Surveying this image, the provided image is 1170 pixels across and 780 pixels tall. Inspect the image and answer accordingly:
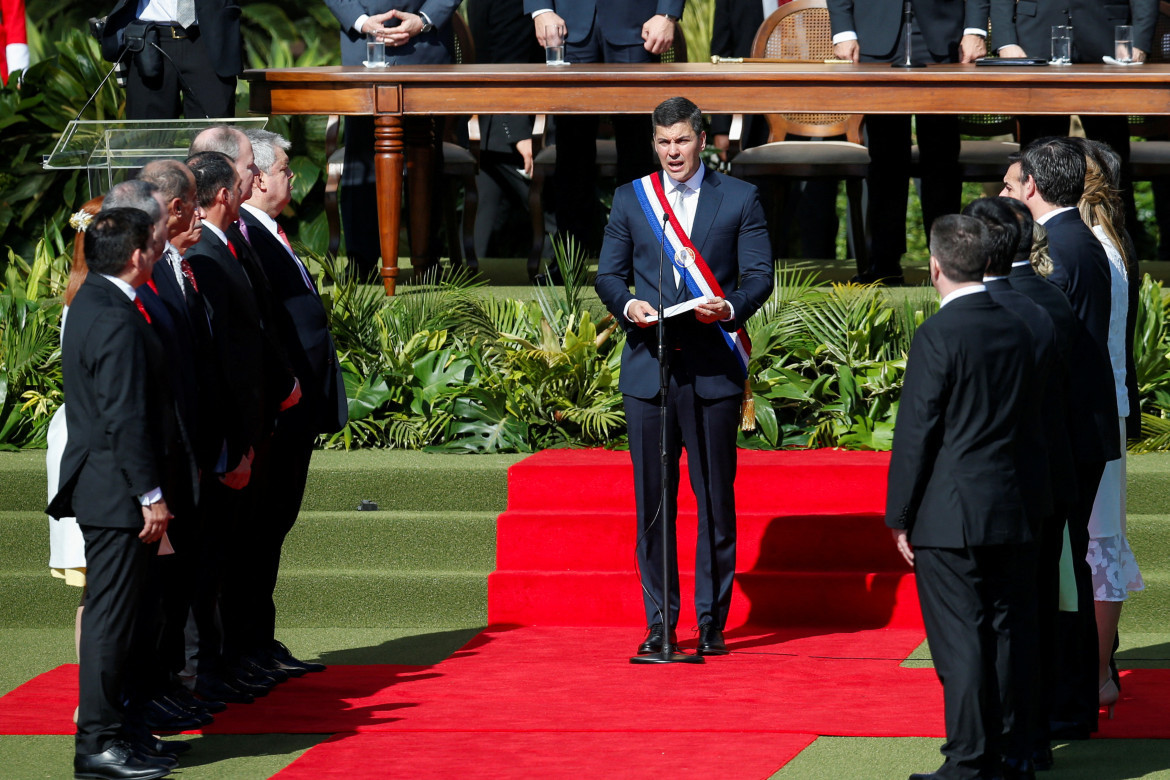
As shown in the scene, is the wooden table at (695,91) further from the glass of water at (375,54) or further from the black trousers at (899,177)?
the black trousers at (899,177)

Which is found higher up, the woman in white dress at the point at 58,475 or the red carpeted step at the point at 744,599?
the woman in white dress at the point at 58,475

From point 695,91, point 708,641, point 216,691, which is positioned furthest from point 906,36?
point 216,691

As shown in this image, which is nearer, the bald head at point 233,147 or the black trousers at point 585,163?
the bald head at point 233,147

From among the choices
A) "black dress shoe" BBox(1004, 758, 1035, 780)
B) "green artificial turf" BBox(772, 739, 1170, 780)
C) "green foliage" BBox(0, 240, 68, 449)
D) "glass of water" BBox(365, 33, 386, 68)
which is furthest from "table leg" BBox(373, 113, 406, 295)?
"black dress shoe" BBox(1004, 758, 1035, 780)

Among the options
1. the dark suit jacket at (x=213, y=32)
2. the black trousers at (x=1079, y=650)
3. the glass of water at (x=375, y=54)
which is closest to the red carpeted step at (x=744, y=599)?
the black trousers at (x=1079, y=650)

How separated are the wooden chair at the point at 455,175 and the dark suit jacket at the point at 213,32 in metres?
0.99

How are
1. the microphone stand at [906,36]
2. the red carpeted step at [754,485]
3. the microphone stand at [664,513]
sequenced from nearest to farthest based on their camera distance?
1. the microphone stand at [664,513]
2. the red carpeted step at [754,485]
3. the microphone stand at [906,36]

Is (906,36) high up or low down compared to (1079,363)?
up

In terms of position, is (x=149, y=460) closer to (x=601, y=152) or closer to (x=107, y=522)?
(x=107, y=522)

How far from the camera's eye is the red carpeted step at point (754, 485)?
6.89 meters

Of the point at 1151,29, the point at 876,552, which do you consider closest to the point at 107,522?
the point at 876,552

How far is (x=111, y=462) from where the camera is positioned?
4617 millimetres

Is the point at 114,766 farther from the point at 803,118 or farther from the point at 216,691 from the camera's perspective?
the point at 803,118

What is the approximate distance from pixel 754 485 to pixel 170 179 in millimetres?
3019
